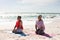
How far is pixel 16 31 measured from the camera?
37.3ft

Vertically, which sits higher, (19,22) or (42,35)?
(19,22)

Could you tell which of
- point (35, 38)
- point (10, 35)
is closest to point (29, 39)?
point (35, 38)

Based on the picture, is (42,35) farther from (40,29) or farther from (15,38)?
(15,38)

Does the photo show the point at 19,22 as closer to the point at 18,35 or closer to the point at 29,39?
the point at 18,35

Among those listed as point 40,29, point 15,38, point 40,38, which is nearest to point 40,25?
point 40,29

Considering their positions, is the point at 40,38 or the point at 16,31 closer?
the point at 40,38

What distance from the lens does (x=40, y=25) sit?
37.6 feet

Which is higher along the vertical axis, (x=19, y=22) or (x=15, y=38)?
(x=19, y=22)

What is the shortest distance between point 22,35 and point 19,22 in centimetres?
79

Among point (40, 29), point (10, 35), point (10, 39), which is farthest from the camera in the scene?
point (40, 29)

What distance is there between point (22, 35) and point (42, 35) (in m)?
1.18

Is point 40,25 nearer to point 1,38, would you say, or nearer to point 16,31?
point 16,31

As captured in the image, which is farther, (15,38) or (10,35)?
(10,35)

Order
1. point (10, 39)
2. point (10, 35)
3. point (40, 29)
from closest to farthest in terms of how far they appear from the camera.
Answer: point (10, 39), point (10, 35), point (40, 29)
